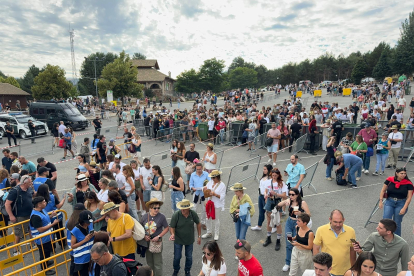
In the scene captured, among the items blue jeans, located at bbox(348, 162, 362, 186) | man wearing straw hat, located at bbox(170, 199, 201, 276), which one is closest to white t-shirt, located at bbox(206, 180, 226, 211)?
man wearing straw hat, located at bbox(170, 199, 201, 276)

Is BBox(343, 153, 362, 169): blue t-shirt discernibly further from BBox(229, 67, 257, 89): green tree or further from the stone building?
BBox(229, 67, 257, 89): green tree

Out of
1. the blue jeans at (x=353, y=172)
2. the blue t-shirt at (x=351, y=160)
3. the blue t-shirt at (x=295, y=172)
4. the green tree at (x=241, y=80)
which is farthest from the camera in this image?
the green tree at (x=241, y=80)

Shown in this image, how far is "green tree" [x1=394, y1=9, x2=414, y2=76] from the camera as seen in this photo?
54219 millimetres

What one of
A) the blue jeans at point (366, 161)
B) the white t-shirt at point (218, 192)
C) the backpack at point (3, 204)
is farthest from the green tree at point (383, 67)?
the backpack at point (3, 204)

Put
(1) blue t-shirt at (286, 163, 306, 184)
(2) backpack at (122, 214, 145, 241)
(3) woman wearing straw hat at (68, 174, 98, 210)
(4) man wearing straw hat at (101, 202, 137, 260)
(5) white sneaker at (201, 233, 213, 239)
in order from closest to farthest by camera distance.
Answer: (4) man wearing straw hat at (101, 202, 137, 260) → (2) backpack at (122, 214, 145, 241) → (3) woman wearing straw hat at (68, 174, 98, 210) → (5) white sneaker at (201, 233, 213, 239) → (1) blue t-shirt at (286, 163, 306, 184)

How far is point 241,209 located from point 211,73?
60556 millimetres

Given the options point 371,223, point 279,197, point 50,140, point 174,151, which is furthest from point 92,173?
point 50,140

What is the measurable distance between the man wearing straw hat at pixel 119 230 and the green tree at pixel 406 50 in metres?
66.5

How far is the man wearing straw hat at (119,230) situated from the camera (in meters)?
4.59

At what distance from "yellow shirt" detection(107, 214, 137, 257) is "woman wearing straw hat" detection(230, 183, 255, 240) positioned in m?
2.10

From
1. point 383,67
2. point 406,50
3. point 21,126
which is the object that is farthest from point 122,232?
point 383,67

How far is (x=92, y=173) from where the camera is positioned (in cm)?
781

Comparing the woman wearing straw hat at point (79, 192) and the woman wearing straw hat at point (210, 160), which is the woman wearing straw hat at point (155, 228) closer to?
the woman wearing straw hat at point (79, 192)

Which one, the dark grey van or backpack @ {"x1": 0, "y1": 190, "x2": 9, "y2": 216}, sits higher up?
the dark grey van
